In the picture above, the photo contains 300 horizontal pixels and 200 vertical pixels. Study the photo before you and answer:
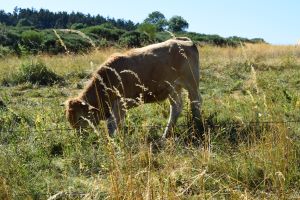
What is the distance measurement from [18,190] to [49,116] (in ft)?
10.9

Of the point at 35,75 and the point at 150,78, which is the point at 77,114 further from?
the point at 35,75

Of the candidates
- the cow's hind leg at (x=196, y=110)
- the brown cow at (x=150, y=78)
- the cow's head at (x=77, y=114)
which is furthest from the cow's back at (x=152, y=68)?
the cow's head at (x=77, y=114)

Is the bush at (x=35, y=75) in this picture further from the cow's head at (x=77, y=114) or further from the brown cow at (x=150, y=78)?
the cow's head at (x=77, y=114)

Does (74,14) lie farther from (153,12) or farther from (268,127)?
(268,127)

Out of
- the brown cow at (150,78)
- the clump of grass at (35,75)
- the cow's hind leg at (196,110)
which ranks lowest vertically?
the clump of grass at (35,75)

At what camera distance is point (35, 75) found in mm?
13656

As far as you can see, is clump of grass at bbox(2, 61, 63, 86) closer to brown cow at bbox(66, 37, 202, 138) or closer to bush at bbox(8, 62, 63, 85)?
bush at bbox(8, 62, 63, 85)

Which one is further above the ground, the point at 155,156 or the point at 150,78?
the point at 150,78

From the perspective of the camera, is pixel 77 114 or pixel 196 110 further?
pixel 196 110

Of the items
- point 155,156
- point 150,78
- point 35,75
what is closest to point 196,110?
point 150,78

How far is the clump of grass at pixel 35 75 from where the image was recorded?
13.5m

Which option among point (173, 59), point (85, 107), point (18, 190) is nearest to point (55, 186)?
point (18, 190)

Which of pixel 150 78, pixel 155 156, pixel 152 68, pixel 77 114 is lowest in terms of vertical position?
pixel 155 156

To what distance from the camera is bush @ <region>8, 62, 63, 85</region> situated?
13516 millimetres
